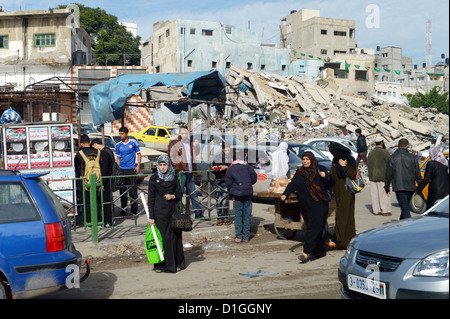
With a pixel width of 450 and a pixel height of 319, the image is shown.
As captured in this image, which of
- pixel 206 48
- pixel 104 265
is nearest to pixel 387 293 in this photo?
pixel 104 265

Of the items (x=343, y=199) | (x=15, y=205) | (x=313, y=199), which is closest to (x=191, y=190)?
(x=313, y=199)

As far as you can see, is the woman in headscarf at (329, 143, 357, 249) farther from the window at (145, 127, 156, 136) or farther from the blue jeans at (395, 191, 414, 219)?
the window at (145, 127, 156, 136)

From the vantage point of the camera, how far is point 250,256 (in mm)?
8664

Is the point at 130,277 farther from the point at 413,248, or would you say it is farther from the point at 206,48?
the point at 206,48

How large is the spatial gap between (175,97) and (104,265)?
3928 mm

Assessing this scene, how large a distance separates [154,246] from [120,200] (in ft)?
9.96

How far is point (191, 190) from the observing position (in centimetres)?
1034

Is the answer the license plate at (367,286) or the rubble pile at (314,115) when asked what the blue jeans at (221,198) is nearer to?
the license plate at (367,286)

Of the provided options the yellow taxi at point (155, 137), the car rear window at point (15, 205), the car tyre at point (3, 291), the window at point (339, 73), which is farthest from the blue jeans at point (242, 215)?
the window at point (339, 73)

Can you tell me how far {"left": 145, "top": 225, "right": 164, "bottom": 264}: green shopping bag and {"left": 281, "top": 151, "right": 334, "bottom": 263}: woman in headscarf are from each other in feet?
7.21

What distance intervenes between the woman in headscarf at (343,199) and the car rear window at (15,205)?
529 cm

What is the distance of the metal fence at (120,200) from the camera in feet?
30.7

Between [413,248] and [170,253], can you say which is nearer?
[413,248]

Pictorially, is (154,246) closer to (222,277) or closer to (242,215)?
(222,277)
